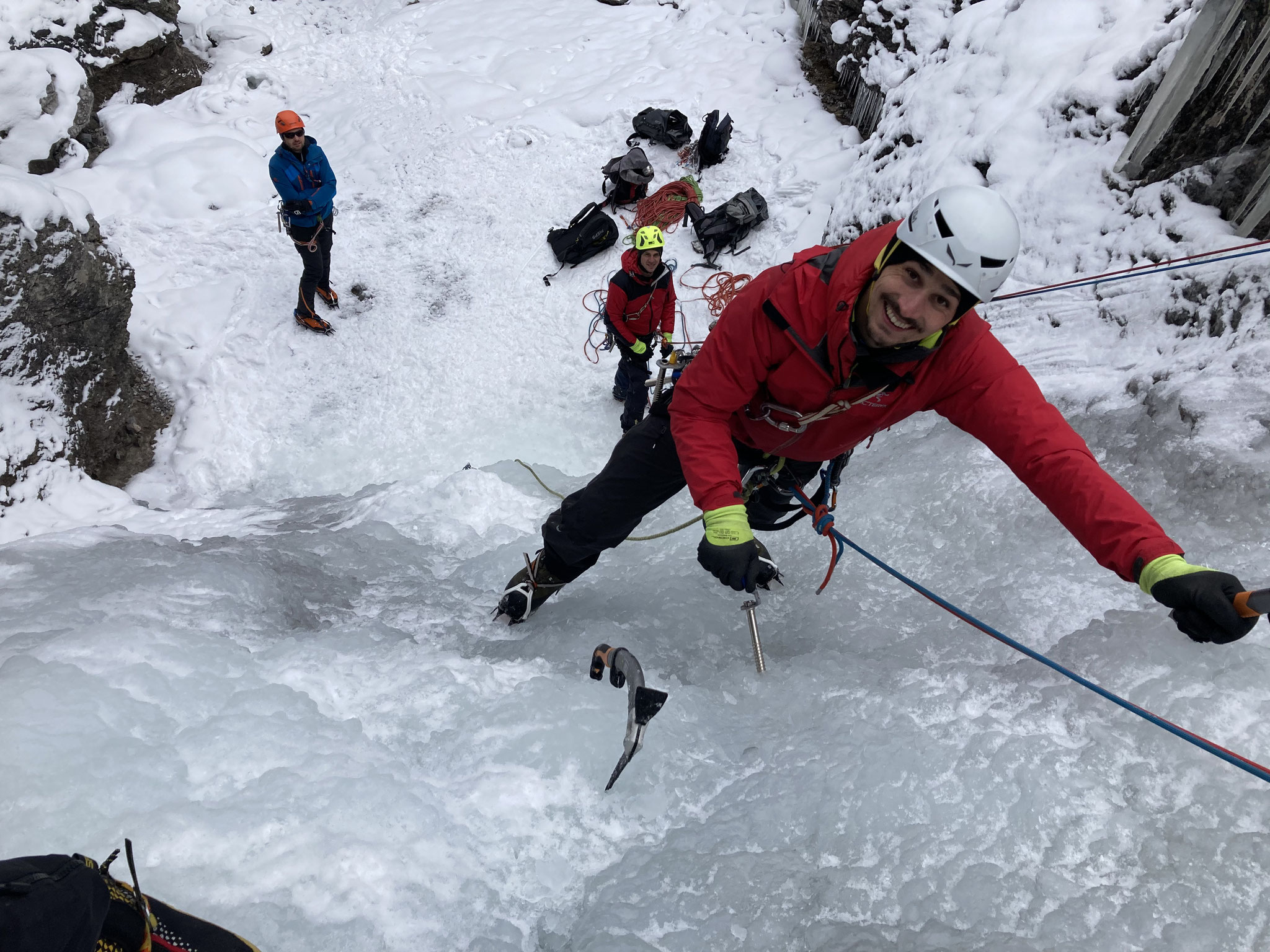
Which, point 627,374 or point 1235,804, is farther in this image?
point 627,374

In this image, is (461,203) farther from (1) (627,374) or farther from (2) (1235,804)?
(2) (1235,804)

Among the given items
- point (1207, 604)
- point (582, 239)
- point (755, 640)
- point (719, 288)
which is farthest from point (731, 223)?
point (1207, 604)

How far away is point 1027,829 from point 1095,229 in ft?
10.4

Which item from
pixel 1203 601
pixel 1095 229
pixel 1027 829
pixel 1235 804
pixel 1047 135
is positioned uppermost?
pixel 1047 135

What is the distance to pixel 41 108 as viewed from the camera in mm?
6082

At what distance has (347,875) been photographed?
175 cm

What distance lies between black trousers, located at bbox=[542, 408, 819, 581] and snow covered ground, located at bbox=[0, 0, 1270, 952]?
36 cm

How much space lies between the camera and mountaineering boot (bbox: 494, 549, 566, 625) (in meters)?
3.07

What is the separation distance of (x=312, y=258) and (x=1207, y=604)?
578 cm

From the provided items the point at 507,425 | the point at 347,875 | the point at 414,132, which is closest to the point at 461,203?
the point at 414,132

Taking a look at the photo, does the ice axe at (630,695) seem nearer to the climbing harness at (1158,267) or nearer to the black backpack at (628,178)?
the climbing harness at (1158,267)

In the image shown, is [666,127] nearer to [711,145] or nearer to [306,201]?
[711,145]

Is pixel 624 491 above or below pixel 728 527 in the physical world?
below

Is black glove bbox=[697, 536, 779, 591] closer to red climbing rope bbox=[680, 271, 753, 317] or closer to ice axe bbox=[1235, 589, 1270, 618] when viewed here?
ice axe bbox=[1235, 589, 1270, 618]
